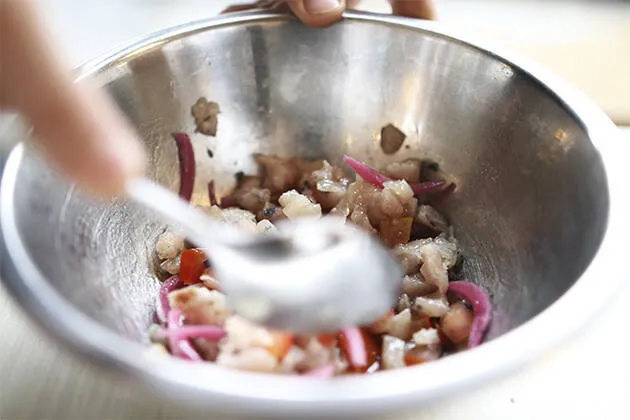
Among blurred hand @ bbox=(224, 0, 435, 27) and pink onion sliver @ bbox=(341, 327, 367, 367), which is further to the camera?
blurred hand @ bbox=(224, 0, 435, 27)

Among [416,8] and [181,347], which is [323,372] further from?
[416,8]

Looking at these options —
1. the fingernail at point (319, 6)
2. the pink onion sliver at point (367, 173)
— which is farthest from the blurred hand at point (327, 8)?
the pink onion sliver at point (367, 173)

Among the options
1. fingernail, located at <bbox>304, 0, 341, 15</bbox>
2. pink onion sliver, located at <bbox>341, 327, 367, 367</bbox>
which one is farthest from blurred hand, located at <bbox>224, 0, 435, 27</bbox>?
pink onion sliver, located at <bbox>341, 327, 367, 367</bbox>

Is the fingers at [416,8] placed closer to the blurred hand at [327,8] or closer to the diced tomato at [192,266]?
the blurred hand at [327,8]

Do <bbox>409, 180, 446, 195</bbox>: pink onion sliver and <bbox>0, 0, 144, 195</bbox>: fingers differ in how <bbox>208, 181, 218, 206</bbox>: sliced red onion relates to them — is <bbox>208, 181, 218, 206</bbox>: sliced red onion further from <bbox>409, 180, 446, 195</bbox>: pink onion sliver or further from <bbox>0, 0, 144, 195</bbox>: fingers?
<bbox>0, 0, 144, 195</bbox>: fingers

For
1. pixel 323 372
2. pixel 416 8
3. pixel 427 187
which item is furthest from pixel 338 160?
A: pixel 323 372

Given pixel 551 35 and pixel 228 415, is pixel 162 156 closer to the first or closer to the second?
pixel 228 415
